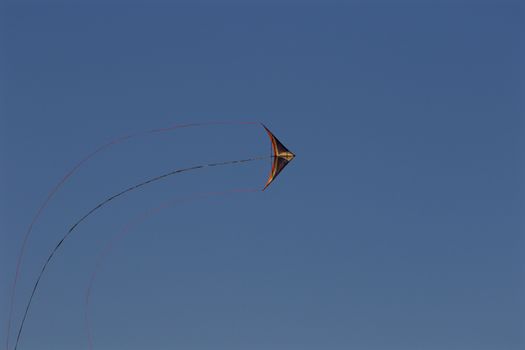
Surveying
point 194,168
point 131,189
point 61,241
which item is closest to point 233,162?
point 194,168

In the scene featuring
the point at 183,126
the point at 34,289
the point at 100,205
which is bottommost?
the point at 34,289

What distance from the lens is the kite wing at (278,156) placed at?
173 ft

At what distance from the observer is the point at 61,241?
46281mm

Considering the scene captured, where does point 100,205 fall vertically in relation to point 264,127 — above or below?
below

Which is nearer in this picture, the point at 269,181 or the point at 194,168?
the point at 194,168

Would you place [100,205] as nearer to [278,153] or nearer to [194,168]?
[194,168]

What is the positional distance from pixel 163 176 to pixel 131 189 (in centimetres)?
194

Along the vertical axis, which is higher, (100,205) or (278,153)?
(278,153)

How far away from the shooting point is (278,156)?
52.8 m

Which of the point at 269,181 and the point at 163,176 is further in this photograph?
the point at 269,181

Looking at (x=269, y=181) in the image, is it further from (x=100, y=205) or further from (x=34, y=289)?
(x=34, y=289)

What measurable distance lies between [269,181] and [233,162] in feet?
14.8

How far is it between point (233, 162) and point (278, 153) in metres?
5.39

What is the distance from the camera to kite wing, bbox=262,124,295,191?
52.7 m
